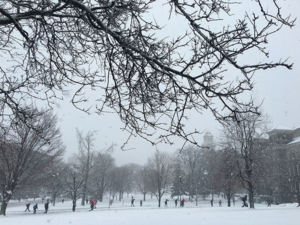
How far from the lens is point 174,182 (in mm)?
62656

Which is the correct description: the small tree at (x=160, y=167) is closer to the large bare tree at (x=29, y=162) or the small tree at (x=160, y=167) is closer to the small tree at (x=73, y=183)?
the small tree at (x=73, y=183)

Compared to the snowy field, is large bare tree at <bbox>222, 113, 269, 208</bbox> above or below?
above

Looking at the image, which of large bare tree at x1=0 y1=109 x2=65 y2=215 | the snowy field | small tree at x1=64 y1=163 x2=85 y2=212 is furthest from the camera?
small tree at x1=64 y1=163 x2=85 y2=212

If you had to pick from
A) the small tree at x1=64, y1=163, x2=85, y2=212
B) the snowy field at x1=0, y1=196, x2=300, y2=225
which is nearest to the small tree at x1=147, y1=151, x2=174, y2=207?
the small tree at x1=64, y1=163, x2=85, y2=212

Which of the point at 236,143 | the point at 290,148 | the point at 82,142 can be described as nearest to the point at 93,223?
the point at 236,143

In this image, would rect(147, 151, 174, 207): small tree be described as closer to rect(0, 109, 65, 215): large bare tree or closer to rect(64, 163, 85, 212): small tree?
Result: rect(64, 163, 85, 212): small tree

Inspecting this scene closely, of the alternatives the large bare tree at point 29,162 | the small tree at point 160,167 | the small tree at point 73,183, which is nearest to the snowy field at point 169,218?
the large bare tree at point 29,162

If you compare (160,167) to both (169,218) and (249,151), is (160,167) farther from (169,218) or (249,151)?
(169,218)

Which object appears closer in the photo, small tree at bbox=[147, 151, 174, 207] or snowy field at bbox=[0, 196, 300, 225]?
snowy field at bbox=[0, 196, 300, 225]

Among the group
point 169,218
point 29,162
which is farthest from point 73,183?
point 169,218

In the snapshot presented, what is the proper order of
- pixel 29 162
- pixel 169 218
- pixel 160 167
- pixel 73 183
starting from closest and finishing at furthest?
pixel 169 218, pixel 29 162, pixel 73 183, pixel 160 167

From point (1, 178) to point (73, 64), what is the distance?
18414 millimetres

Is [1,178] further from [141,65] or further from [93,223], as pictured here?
[141,65]

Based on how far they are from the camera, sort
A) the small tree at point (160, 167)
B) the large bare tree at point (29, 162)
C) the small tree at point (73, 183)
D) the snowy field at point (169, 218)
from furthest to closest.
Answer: the small tree at point (160, 167) → the small tree at point (73, 183) → the large bare tree at point (29, 162) → the snowy field at point (169, 218)
